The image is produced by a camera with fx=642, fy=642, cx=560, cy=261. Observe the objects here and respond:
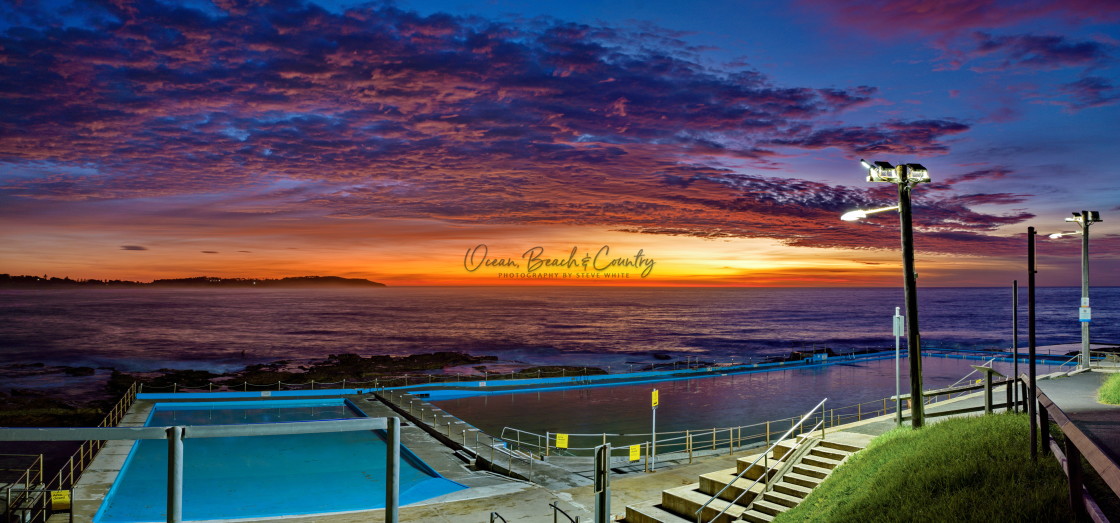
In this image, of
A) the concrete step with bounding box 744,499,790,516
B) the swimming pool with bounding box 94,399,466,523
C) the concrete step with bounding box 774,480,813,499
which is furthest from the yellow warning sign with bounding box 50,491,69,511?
the concrete step with bounding box 774,480,813,499

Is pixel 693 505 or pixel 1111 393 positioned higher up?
pixel 1111 393

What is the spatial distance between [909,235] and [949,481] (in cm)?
→ 659

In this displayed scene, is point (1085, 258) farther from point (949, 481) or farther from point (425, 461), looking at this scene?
point (425, 461)

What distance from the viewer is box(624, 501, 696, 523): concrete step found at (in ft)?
47.4

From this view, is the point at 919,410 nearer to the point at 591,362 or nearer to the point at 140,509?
the point at 140,509

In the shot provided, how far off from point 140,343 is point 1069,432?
113 m

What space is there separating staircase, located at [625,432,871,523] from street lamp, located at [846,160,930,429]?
1.76 meters

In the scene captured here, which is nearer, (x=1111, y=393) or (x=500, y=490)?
(x=1111, y=393)

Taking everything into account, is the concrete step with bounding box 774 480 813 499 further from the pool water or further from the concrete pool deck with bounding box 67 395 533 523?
the pool water

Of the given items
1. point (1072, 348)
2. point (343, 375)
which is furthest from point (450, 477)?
point (1072, 348)

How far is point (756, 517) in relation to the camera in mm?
13367

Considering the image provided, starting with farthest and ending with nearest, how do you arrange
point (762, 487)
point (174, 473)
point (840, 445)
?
point (840, 445) < point (762, 487) < point (174, 473)

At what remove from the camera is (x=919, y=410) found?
45.6 ft

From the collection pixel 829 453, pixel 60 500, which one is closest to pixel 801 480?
pixel 829 453
